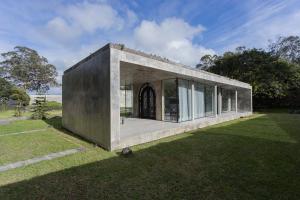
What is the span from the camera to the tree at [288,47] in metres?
26.8

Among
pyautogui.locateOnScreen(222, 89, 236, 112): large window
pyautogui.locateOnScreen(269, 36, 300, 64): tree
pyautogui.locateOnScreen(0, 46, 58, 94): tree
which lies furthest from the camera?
pyautogui.locateOnScreen(0, 46, 58, 94): tree

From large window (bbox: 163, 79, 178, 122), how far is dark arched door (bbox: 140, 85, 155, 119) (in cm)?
144

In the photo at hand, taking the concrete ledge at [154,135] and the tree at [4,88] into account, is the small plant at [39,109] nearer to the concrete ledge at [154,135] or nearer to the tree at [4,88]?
the concrete ledge at [154,135]

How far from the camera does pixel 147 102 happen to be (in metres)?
12.6

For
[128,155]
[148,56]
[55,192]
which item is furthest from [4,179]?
[148,56]

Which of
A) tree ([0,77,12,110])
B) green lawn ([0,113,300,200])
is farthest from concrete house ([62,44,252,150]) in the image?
tree ([0,77,12,110])

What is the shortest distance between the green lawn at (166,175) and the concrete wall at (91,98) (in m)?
0.89

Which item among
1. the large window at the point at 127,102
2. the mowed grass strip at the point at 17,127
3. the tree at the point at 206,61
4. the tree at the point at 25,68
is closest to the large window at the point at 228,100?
the large window at the point at 127,102

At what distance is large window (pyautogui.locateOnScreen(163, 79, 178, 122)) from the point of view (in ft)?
32.6

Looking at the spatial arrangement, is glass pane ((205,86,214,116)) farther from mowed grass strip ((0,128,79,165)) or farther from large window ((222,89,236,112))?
mowed grass strip ((0,128,79,165))

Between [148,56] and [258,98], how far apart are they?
21766 mm

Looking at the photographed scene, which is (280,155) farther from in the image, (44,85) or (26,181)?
(44,85)

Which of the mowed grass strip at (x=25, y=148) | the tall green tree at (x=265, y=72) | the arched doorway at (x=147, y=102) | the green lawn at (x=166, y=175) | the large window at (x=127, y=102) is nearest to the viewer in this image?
the green lawn at (x=166, y=175)

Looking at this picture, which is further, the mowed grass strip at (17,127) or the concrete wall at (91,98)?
the mowed grass strip at (17,127)
